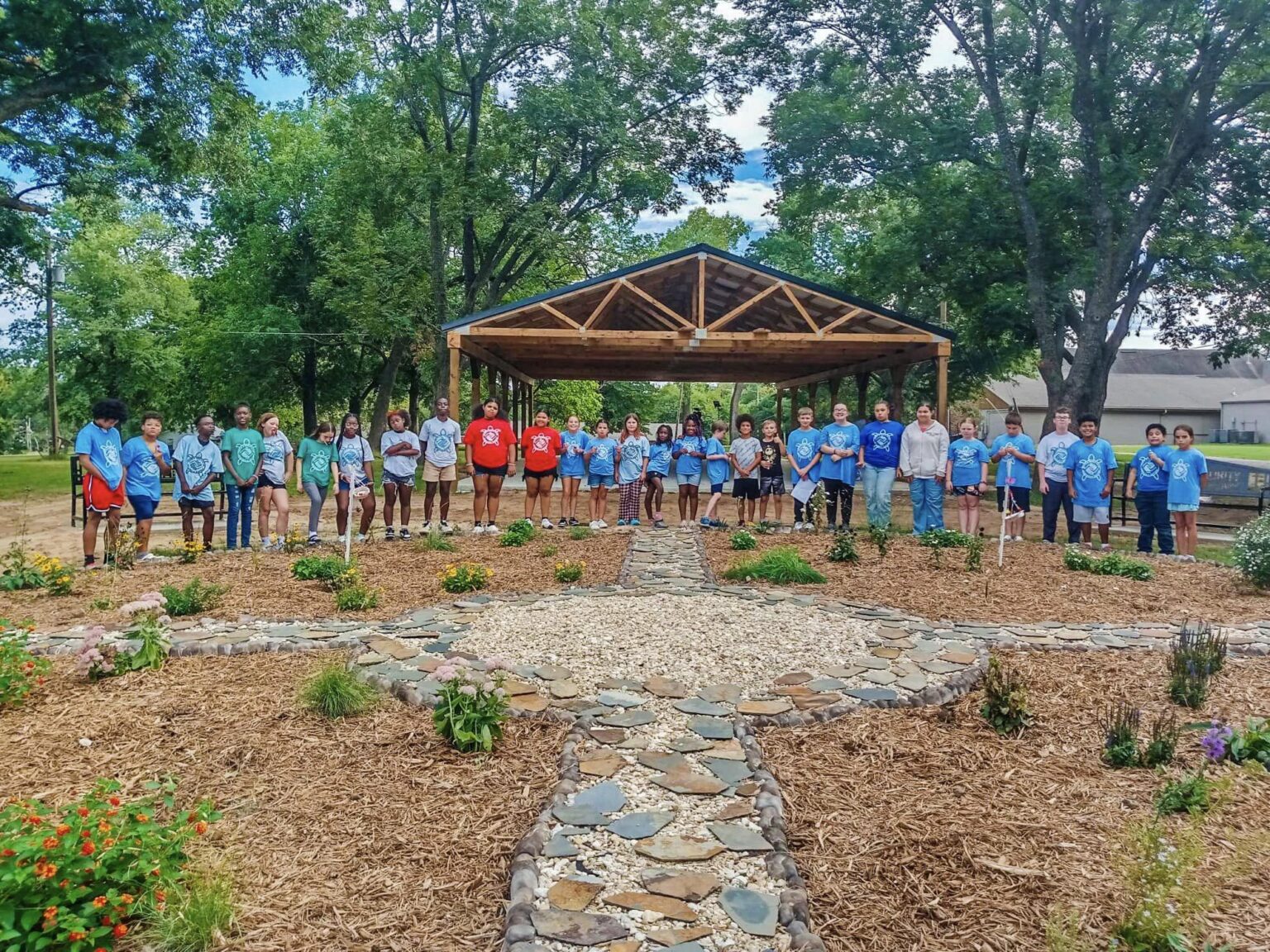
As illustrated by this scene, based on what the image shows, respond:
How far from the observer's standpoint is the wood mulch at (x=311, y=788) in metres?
2.45

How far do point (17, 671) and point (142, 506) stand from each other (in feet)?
14.7

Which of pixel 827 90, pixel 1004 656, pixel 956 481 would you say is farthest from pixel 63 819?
pixel 827 90

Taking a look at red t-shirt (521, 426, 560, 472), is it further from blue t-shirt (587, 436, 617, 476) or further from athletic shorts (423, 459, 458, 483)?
athletic shorts (423, 459, 458, 483)

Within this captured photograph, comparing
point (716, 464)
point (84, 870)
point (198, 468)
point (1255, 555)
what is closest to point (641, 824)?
point (84, 870)

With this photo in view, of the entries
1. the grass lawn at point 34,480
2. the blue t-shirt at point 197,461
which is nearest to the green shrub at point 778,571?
the blue t-shirt at point 197,461

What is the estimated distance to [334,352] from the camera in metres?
31.0

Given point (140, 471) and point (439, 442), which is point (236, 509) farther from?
point (439, 442)

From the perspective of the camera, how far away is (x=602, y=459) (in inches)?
424

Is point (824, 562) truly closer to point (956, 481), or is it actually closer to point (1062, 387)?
point (956, 481)

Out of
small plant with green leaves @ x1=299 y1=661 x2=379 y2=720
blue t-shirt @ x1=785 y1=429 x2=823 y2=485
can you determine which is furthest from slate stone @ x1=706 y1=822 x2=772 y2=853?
blue t-shirt @ x1=785 y1=429 x2=823 y2=485

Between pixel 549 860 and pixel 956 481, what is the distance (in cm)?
818

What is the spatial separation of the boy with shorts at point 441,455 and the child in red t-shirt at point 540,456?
93cm

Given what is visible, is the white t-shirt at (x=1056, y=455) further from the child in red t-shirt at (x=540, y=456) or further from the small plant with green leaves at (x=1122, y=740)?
the small plant with green leaves at (x=1122, y=740)

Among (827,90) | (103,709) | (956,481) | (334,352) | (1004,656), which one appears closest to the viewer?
(103,709)
